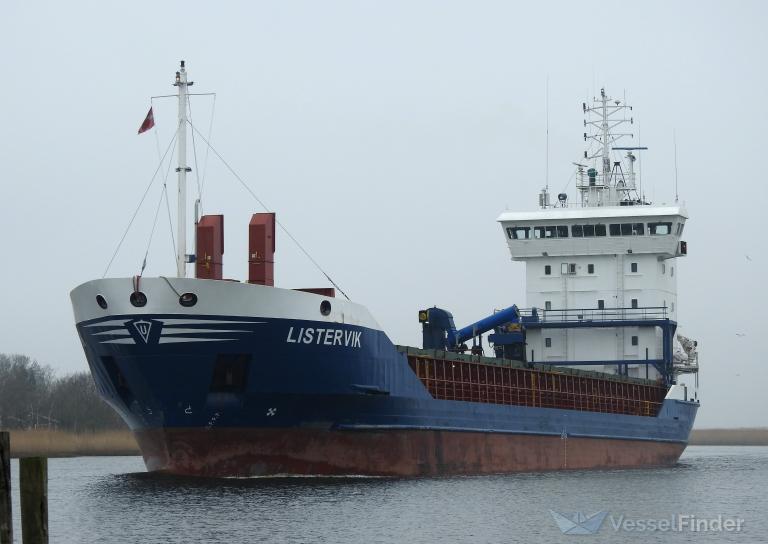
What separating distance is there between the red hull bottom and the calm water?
0.38 m

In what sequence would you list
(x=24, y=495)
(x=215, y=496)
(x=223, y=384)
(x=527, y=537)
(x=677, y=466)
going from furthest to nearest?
(x=677, y=466) < (x=223, y=384) < (x=215, y=496) < (x=527, y=537) < (x=24, y=495)

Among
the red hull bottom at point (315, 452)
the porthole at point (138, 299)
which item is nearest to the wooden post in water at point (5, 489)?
the porthole at point (138, 299)

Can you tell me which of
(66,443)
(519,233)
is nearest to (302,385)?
(519,233)

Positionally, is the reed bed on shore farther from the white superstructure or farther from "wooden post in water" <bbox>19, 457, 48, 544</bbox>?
"wooden post in water" <bbox>19, 457, 48, 544</bbox>

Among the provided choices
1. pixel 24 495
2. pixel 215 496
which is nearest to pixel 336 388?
pixel 215 496

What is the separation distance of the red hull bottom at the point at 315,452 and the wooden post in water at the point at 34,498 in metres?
12.7

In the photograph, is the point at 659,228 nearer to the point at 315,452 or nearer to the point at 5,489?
the point at 315,452

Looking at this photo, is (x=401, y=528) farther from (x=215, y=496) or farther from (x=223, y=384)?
(x=223, y=384)

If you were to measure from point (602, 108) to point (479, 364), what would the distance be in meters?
16.6

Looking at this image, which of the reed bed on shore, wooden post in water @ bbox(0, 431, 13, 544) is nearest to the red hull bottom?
wooden post in water @ bbox(0, 431, 13, 544)

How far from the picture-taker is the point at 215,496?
2767 centimetres

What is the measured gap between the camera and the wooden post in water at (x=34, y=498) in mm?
17156

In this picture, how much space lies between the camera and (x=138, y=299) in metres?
29.4

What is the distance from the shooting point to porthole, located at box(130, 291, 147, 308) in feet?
96.2
